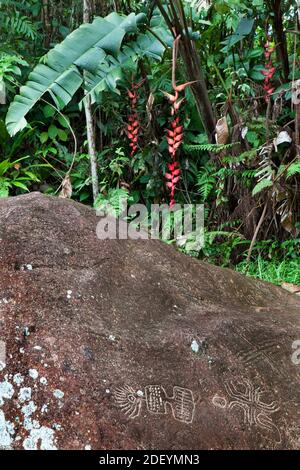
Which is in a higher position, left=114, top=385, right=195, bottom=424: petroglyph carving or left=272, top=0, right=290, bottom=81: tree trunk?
left=272, top=0, right=290, bottom=81: tree trunk

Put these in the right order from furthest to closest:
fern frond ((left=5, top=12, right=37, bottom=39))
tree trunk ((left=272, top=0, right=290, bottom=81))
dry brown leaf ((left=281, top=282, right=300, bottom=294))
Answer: fern frond ((left=5, top=12, right=37, bottom=39)), tree trunk ((left=272, top=0, right=290, bottom=81)), dry brown leaf ((left=281, top=282, right=300, bottom=294))

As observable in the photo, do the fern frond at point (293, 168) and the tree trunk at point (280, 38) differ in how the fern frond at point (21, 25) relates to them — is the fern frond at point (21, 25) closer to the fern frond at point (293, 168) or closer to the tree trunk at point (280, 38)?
the tree trunk at point (280, 38)

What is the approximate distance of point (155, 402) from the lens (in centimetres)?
168

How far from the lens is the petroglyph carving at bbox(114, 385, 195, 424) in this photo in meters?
1.64

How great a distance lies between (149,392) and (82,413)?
0.21 meters

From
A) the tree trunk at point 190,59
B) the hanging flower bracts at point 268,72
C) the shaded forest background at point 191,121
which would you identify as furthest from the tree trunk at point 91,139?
the hanging flower bracts at point 268,72

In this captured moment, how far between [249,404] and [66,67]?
2.37 metres

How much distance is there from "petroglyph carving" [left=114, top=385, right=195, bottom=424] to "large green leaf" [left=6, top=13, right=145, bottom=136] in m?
2.11

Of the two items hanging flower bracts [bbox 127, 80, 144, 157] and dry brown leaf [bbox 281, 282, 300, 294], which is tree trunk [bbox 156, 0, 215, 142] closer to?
hanging flower bracts [bbox 127, 80, 144, 157]

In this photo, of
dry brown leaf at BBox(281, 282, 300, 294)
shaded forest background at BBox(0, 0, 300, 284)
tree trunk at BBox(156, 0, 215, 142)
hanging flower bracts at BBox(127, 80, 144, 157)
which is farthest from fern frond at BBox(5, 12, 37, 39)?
dry brown leaf at BBox(281, 282, 300, 294)

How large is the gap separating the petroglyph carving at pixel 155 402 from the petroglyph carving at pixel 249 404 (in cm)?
9

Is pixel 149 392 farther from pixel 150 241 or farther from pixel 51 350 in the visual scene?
pixel 150 241

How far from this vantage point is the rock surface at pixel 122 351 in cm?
160
